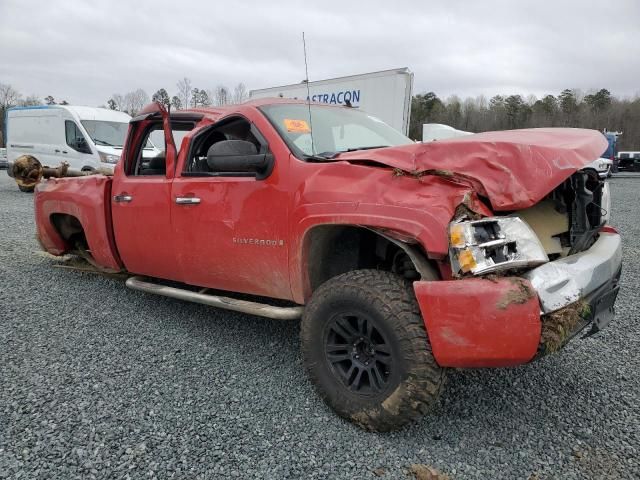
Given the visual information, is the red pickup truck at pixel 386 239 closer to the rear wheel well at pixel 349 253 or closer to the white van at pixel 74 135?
the rear wheel well at pixel 349 253

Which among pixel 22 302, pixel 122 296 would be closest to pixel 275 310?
pixel 122 296

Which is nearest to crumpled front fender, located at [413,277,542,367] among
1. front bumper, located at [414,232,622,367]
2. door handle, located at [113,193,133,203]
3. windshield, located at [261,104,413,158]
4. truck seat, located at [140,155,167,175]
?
front bumper, located at [414,232,622,367]

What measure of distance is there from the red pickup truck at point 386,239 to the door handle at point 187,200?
0.9 inches

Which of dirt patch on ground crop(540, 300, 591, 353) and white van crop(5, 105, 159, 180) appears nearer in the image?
dirt patch on ground crop(540, 300, 591, 353)

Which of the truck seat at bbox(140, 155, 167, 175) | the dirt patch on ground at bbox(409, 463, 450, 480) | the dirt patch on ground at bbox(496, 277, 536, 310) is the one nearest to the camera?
the dirt patch on ground at bbox(496, 277, 536, 310)

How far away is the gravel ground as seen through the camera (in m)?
2.17

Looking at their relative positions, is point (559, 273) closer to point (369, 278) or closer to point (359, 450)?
point (369, 278)

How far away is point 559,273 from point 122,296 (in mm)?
3872

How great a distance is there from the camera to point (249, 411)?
8.50 ft

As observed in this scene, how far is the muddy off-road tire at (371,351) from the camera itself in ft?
7.22

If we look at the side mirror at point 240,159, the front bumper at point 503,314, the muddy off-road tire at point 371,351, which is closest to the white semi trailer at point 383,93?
the side mirror at point 240,159

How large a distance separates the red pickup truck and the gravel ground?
0.92 ft

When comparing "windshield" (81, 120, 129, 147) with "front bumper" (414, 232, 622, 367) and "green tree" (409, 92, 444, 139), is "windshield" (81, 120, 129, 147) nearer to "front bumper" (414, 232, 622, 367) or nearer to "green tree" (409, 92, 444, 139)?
"front bumper" (414, 232, 622, 367)

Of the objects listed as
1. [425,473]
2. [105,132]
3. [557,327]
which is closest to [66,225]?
[425,473]
